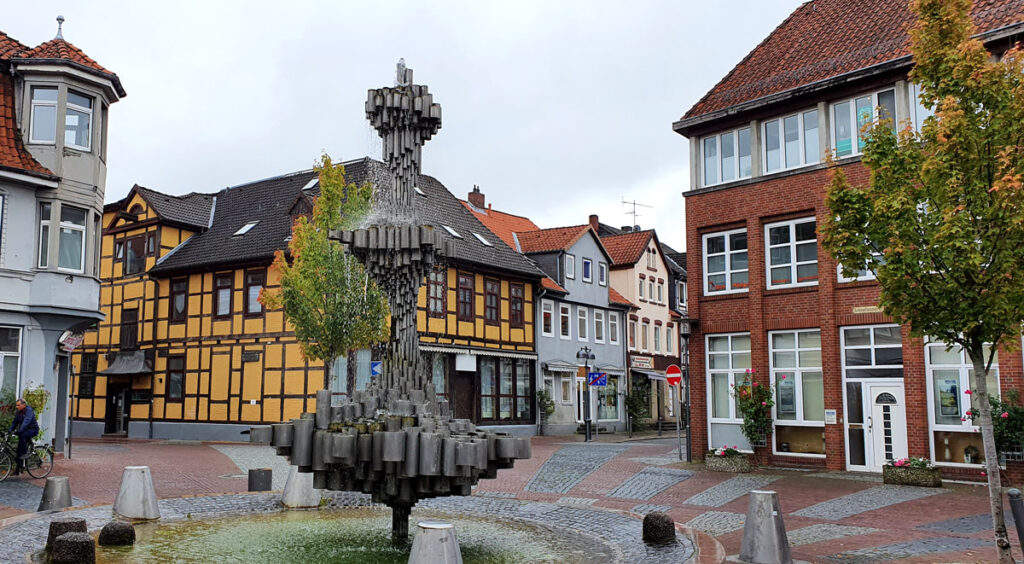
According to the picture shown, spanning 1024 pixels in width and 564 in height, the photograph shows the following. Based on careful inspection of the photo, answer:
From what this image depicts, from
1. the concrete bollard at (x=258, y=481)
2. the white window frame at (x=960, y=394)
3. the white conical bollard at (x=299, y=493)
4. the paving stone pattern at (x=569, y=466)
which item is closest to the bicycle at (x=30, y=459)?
the concrete bollard at (x=258, y=481)

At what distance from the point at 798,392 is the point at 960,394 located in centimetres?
371

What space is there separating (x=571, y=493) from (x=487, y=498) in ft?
6.70

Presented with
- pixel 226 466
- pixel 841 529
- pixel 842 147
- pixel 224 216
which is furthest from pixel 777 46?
pixel 224 216

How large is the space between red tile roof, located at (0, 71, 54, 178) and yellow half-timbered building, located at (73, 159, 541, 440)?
1059 centimetres

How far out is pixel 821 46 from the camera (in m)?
22.9

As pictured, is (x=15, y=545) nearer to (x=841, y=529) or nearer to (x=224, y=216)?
(x=841, y=529)

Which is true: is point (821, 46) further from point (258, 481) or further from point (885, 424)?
point (258, 481)

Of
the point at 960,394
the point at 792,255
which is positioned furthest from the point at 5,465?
the point at 960,394

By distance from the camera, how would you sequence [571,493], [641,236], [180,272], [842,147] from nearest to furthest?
1. [571,493]
2. [842,147]
3. [180,272]
4. [641,236]

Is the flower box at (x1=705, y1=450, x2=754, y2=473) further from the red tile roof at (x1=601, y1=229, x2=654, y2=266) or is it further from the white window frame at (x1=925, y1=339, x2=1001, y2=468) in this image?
the red tile roof at (x1=601, y1=229, x2=654, y2=266)

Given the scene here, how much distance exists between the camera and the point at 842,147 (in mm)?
20875

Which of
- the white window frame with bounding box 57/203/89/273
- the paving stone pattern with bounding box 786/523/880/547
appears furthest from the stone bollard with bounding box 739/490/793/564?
the white window frame with bounding box 57/203/89/273

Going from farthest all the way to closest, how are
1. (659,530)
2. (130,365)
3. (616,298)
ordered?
(616,298)
(130,365)
(659,530)

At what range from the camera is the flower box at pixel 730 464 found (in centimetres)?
2061
